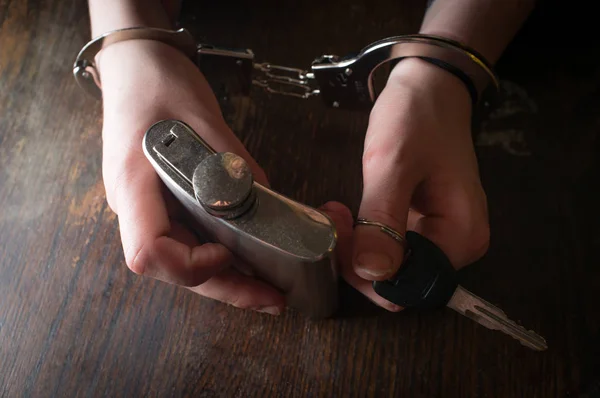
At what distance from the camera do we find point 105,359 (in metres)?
0.40

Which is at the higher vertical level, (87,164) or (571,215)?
(571,215)

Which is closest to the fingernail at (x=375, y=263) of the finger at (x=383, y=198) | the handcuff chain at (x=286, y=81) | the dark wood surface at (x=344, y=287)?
the finger at (x=383, y=198)

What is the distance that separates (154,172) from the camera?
353 mm

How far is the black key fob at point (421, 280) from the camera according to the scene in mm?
326

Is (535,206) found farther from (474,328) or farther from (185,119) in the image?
(185,119)

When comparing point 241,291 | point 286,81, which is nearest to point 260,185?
point 241,291

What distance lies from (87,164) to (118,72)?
103 mm

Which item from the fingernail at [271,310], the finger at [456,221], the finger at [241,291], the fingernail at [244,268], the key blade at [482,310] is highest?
the finger at [456,221]

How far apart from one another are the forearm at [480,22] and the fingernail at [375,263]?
24 cm

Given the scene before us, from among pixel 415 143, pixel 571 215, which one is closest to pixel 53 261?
pixel 415 143

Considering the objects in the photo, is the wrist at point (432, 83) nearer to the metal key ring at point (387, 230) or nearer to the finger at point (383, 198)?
the finger at point (383, 198)

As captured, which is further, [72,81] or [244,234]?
[72,81]

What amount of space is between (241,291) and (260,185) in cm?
12

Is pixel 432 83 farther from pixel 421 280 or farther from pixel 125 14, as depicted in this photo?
pixel 125 14
